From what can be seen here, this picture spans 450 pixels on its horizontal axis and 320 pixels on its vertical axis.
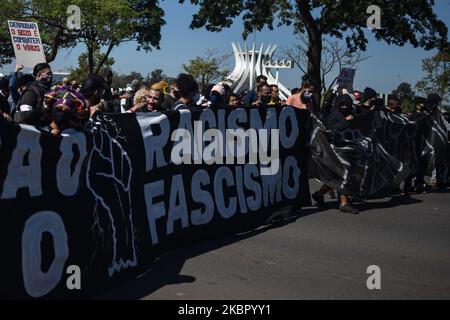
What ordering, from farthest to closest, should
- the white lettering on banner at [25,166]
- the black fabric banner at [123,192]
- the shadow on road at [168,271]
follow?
the shadow on road at [168,271] < the black fabric banner at [123,192] < the white lettering on banner at [25,166]

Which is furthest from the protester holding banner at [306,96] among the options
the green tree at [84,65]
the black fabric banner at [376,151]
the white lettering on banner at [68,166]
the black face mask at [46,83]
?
the green tree at [84,65]

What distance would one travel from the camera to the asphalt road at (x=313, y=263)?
5.42 m

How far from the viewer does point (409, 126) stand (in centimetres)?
1188

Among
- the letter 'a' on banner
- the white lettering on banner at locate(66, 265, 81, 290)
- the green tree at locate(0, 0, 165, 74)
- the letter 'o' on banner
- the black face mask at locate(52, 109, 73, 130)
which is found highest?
the green tree at locate(0, 0, 165, 74)

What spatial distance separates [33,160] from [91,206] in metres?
0.76

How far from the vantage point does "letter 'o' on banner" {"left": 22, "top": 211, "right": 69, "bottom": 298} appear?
175 inches

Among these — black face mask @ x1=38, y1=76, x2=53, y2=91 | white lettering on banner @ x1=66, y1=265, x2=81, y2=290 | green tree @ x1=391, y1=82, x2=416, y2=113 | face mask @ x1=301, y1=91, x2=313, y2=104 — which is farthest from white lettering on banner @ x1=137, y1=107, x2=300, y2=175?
green tree @ x1=391, y1=82, x2=416, y2=113

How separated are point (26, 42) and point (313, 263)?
30.0ft

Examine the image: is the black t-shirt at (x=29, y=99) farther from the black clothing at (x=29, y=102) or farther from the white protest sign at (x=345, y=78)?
the white protest sign at (x=345, y=78)

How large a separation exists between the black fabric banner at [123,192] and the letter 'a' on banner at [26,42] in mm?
6536

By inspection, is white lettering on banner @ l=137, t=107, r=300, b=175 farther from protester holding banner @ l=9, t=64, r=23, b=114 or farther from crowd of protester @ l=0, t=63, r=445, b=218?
protester holding banner @ l=9, t=64, r=23, b=114

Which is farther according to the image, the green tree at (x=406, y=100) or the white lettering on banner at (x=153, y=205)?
the green tree at (x=406, y=100)

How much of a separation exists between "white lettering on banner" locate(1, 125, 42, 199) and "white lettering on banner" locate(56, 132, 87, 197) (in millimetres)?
229

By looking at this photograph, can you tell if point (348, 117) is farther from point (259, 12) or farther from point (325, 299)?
point (259, 12)
